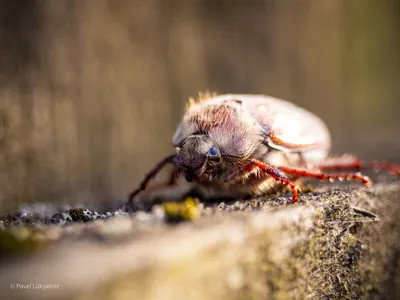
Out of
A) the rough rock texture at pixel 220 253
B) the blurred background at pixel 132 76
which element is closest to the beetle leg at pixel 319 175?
the rough rock texture at pixel 220 253

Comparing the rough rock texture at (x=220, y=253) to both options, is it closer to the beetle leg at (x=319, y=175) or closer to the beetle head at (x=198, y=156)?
the beetle leg at (x=319, y=175)

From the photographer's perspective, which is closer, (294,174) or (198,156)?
(198,156)

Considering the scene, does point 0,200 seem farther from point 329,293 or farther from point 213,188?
point 329,293

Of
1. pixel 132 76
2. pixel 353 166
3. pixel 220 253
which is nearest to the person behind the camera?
pixel 220 253

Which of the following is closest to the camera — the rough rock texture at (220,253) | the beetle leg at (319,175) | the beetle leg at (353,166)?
the rough rock texture at (220,253)

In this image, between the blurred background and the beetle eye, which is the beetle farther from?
the blurred background

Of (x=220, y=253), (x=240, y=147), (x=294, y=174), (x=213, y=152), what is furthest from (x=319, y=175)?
(x=220, y=253)

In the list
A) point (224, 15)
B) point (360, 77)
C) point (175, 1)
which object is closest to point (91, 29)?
point (175, 1)

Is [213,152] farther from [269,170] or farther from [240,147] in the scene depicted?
[269,170]
